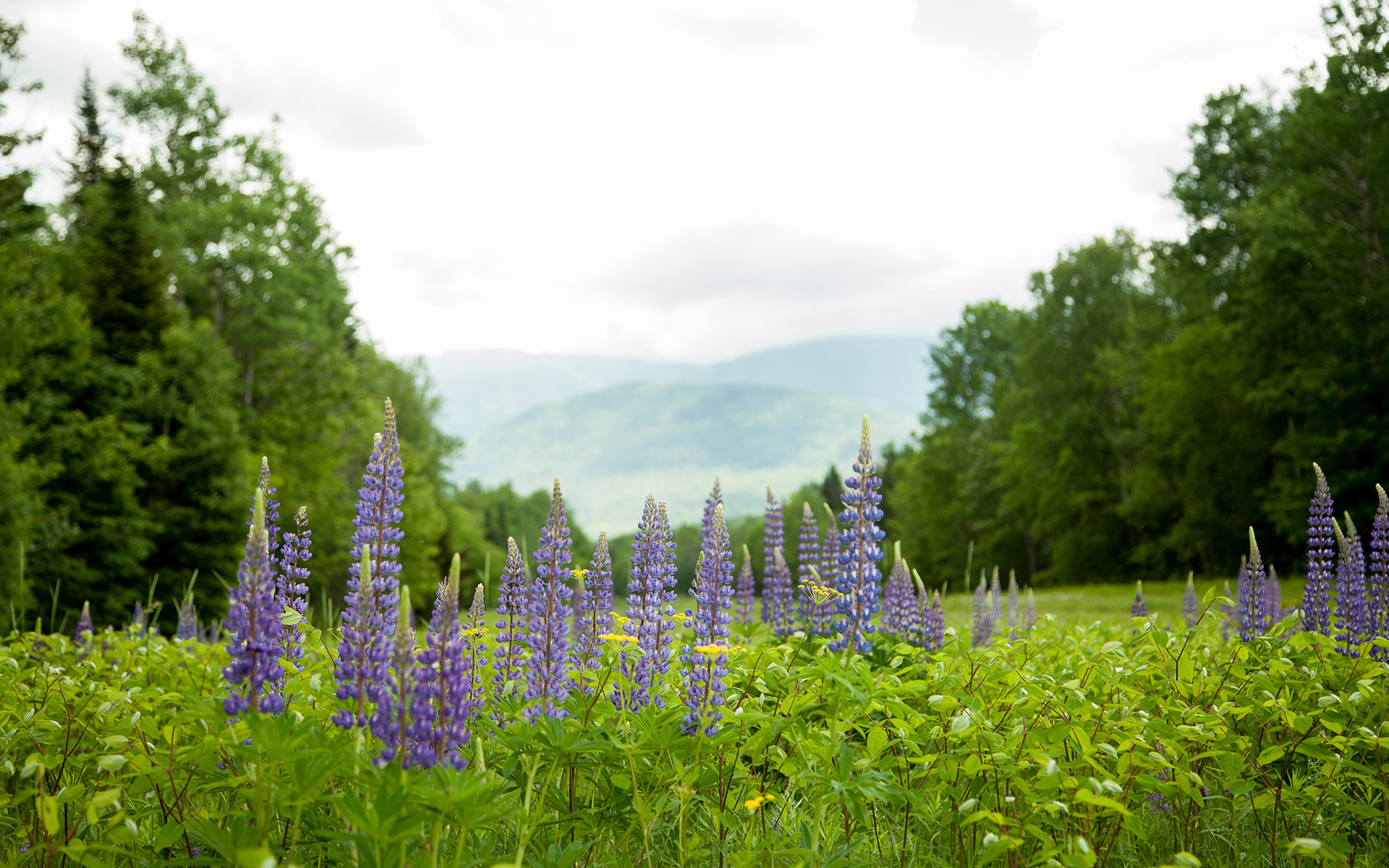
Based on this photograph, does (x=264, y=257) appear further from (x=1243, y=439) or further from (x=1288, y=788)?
(x=1243, y=439)

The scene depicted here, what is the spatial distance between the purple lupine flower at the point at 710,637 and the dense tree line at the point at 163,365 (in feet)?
43.4

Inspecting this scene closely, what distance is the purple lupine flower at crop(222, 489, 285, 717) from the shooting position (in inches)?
110

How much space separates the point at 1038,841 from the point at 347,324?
39.7m

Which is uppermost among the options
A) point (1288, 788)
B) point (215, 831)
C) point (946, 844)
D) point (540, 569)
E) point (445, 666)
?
point (540, 569)

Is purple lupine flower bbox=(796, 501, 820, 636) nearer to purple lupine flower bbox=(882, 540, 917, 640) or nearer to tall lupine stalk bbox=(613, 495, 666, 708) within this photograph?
purple lupine flower bbox=(882, 540, 917, 640)

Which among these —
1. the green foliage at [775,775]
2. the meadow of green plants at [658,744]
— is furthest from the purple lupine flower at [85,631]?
the green foliage at [775,775]

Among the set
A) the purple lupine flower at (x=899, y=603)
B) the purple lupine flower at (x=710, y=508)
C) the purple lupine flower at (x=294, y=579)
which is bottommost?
the purple lupine flower at (x=899, y=603)

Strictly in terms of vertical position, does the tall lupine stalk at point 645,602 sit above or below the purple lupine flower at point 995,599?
above

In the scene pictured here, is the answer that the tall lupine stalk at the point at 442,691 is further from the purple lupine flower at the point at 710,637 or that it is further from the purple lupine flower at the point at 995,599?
the purple lupine flower at the point at 995,599

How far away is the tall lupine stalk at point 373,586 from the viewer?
3.01 meters

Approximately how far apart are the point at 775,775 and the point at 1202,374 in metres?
33.3

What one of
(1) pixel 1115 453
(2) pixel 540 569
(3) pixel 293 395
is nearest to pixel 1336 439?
(1) pixel 1115 453

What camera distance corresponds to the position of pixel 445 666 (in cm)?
286

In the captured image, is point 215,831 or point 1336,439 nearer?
point 215,831
